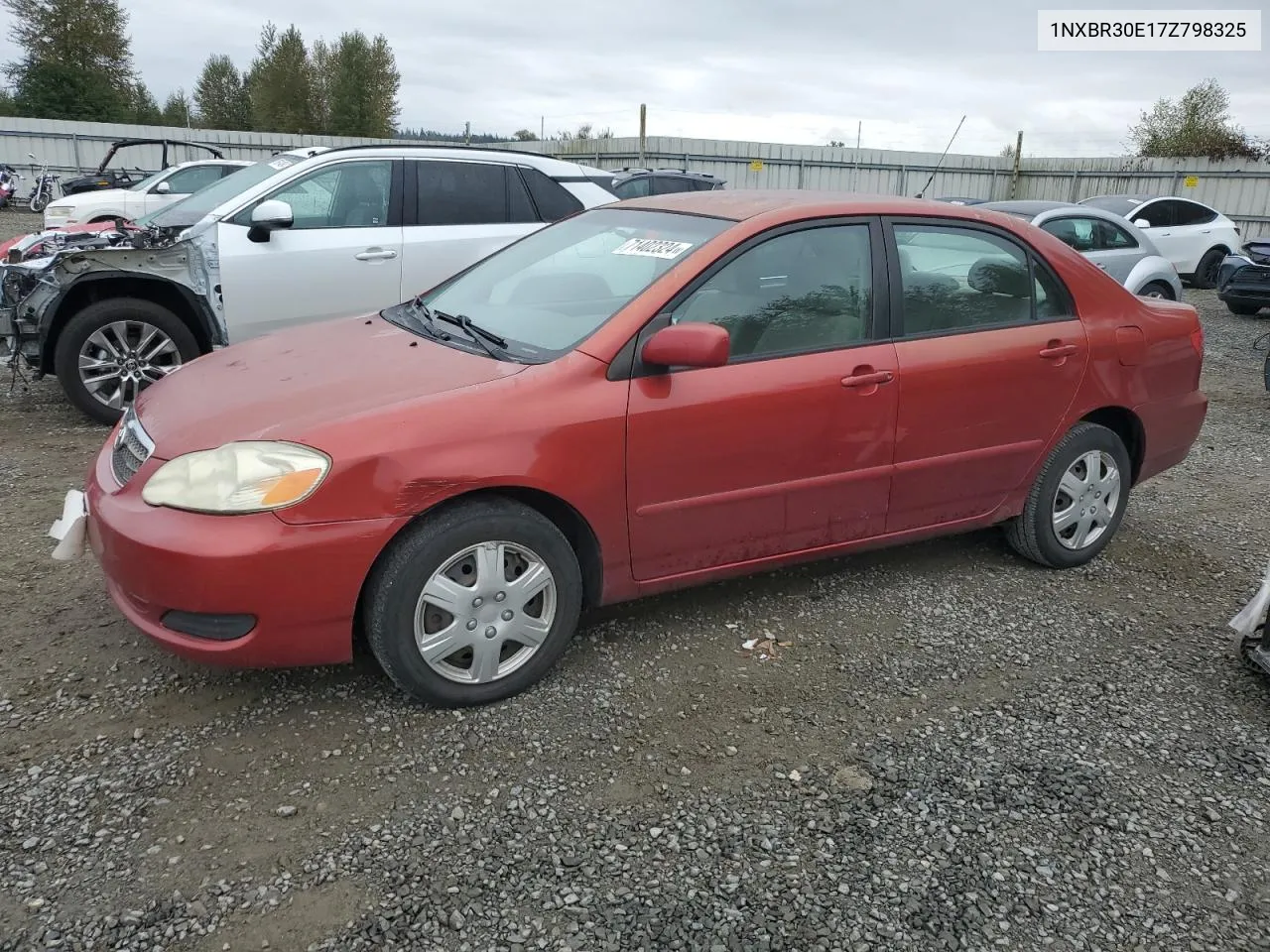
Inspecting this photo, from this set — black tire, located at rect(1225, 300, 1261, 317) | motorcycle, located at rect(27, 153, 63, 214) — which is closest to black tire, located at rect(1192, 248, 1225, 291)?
black tire, located at rect(1225, 300, 1261, 317)

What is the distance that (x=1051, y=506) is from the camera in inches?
164

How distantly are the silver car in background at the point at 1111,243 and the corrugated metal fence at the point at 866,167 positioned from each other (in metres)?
10.0

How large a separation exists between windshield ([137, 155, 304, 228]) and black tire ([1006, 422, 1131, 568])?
5.11 metres

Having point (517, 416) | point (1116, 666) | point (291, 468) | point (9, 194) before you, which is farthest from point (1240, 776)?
point (9, 194)

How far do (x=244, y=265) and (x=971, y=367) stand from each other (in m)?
4.46

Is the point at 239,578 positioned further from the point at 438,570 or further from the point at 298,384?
the point at 298,384

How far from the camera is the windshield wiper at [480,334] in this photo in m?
3.26

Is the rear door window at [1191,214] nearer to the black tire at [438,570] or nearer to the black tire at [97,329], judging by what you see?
the black tire at [97,329]

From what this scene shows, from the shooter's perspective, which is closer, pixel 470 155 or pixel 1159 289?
pixel 470 155

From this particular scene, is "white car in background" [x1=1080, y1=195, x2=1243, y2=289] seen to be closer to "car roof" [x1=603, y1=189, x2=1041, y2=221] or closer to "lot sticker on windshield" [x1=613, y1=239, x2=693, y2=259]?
"car roof" [x1=603, y1=189, x2=1041, y2=221]

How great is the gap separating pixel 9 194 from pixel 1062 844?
27302 mm

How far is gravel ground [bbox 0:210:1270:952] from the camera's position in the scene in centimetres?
225

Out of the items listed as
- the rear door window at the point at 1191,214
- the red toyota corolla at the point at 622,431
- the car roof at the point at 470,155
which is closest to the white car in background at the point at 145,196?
the car roof at the point at 470,155

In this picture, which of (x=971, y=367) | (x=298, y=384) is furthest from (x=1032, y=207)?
(x=298, y=384)
